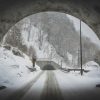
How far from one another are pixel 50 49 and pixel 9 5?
10884 centimetres

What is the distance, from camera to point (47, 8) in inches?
744

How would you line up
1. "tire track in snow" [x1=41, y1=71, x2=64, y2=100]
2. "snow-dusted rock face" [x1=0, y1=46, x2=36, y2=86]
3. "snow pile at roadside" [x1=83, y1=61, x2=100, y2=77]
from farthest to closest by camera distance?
"snow pile at roadside" [x1=83, y1=61, x2=100, y2=77]
"snow-dusted rock face" [x1=0, y1=46, x2=36, y2=86]
"tire track in snow" [x1=41, y1=71, x2=64, y2=100]

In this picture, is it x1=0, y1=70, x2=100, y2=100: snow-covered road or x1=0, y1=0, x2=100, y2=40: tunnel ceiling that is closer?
x1=0, y1=70, x2=100, y2=100: snow-covered road

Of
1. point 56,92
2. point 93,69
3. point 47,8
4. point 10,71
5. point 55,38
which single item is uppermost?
point 55,38

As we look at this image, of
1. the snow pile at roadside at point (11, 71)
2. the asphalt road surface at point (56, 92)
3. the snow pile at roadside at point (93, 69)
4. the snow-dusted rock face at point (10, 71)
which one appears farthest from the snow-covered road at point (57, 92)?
the snow pile at roadside at point (93, 69)

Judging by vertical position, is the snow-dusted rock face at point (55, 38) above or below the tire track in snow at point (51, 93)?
above

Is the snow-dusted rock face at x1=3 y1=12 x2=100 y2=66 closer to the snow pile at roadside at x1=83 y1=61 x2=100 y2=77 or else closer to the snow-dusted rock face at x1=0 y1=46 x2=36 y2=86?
the snow pile at roadside at x1=83 y1=61 x2=100 y2=77

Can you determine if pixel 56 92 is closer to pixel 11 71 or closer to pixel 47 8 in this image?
pixel 47 8

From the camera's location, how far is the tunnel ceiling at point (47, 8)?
15492 millimetres

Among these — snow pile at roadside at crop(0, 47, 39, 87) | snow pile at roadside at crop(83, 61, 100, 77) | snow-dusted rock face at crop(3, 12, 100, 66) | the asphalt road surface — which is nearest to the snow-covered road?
the asphalt road surface

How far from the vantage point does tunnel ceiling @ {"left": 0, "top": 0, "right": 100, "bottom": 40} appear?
15492 millimetres

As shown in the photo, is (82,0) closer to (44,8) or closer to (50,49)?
(44,8)

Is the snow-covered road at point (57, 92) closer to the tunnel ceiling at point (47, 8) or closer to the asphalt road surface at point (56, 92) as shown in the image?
the asphalt road surface at point (56, 92)

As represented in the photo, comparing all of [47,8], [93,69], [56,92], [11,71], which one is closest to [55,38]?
[93,69]
